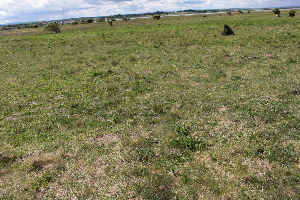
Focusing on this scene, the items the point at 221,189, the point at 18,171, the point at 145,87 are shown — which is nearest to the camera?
the point at 221,189

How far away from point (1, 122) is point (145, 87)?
35.0 feet

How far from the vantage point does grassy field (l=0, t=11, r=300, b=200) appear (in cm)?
834

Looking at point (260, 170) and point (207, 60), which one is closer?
point (260, 170)

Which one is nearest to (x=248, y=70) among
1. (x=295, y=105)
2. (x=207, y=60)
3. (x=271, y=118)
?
(x=207, y=60)

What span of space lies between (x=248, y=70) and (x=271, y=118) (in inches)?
427

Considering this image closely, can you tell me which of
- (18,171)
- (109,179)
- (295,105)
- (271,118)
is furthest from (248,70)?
(18,171)

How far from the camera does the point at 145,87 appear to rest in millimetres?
19156

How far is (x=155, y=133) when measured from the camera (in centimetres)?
1199

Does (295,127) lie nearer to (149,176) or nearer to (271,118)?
(271,118)

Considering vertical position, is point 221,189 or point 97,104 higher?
point 97,104

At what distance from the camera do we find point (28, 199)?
7.98m

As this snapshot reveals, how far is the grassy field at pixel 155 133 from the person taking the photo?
8.34 meters

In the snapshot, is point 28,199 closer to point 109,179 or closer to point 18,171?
point 18,171

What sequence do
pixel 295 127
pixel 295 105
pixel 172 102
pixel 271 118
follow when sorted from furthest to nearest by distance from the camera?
pixel 172 102 → pixel 295 105 → pixel 271 118 → pixel 295 127
